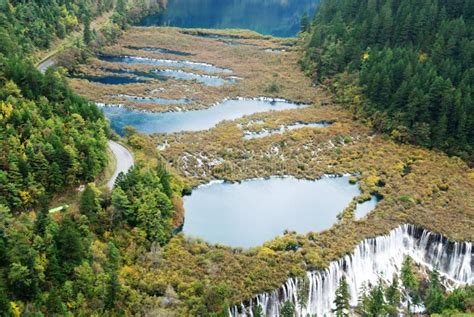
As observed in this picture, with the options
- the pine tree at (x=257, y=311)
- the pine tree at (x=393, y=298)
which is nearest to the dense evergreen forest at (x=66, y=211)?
the pine tree at (x=257, y=311)

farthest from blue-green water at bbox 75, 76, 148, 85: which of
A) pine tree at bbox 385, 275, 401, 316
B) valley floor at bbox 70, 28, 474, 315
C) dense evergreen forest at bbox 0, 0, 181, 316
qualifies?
pine tree at bbox 385, 275, 401, 316

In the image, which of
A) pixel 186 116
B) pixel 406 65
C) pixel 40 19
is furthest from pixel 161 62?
pixel 406 65

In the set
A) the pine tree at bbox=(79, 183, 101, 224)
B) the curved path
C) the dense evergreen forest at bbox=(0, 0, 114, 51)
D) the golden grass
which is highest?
the dense evergreen forest at bbox=(0, 0, 114, 51)

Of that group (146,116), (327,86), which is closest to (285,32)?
(327,86)

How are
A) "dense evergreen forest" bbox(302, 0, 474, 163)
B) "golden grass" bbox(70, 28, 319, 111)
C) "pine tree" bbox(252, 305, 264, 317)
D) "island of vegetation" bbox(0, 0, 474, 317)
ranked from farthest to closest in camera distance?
"golden grass" bbox(70, 28, 319, 111), "dense evergreen forest" bbox(302, 0, 474, 163), "island of vegetation" bbox(0, 0, 474, 317), "pine tree" bbox(252, 305, 264, 317)

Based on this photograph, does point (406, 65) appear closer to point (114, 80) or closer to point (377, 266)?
point (377, 266)

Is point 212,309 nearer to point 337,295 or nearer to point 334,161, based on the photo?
point 337,295

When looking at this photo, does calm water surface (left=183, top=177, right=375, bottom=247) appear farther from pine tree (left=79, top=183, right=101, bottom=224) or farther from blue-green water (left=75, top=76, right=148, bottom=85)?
blue-green water (left=75, top=76, right=148, bottom=85)
